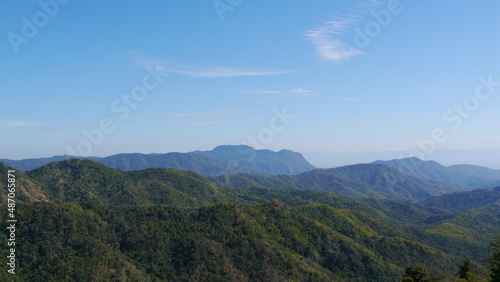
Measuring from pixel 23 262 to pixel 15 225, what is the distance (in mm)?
14430

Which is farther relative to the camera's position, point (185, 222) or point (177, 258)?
point (185, 222)

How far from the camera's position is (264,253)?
349 ft

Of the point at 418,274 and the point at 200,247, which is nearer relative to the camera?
the point at 418,274

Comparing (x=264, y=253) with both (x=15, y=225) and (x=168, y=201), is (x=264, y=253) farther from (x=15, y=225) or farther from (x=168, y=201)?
(x=168, y=201)

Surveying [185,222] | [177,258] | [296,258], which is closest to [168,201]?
[185,222]

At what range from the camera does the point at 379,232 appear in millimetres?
167875

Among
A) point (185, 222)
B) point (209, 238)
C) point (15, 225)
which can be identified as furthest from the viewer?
point (185, 222)

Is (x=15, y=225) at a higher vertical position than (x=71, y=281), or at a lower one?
higher

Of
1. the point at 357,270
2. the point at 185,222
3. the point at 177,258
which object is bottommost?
the point at 357,270

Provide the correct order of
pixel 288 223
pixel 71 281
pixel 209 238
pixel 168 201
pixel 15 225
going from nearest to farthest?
1. pixel 71 281
2. pixel 15 225
3. pixel 209 238
4. pixel 288 223
5. pixel 168 201

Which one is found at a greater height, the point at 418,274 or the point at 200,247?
the point at 418,274

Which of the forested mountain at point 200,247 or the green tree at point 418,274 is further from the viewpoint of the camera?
the forested mountain at point 200,247

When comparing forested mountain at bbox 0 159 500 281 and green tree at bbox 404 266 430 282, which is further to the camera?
forested mountain at bbox 0 159 500 281

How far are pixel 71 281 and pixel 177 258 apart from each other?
3059 cm
